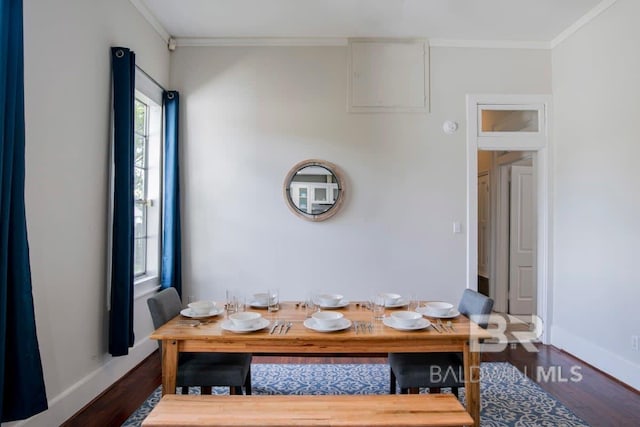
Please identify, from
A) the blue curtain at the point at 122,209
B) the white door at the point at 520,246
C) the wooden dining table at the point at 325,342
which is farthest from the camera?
the white door at the point at 520,246

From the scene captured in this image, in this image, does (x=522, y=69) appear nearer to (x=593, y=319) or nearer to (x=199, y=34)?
(x=593, y=319)

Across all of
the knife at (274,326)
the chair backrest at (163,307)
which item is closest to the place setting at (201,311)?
the chair backrest at (163,307)

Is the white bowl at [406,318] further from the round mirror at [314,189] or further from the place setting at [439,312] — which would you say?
the round mirror at [314,189]

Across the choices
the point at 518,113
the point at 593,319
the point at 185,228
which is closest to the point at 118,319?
the point at 185,228

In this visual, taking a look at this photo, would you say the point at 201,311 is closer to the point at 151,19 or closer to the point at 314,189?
the point at 314,189

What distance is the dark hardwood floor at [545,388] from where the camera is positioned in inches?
92.6

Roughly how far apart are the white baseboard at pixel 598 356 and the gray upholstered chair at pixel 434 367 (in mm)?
1627

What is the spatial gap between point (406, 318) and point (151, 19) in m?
3.38

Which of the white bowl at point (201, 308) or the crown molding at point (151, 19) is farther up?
the crown molding at point (151, 19)

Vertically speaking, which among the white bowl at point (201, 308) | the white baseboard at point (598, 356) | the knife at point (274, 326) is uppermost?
the white bowl at point (201, 308)

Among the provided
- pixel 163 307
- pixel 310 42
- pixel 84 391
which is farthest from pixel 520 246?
pixel 84 391

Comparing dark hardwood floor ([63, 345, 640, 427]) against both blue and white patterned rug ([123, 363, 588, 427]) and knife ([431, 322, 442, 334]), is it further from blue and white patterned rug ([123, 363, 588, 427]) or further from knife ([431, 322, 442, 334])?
knife ([431, 322, 442, 334])

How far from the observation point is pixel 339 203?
3.70 metres

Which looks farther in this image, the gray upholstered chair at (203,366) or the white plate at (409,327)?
the gray upholstered chair at (203,366)
